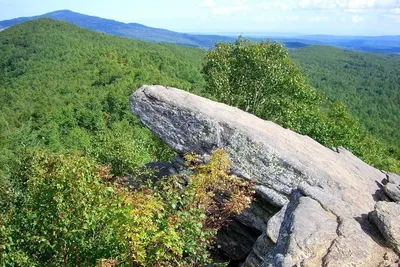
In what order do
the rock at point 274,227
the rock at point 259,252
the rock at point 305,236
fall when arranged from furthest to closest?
the rock at point 259,252, the rock at point 274,227, the rock at point 305,236

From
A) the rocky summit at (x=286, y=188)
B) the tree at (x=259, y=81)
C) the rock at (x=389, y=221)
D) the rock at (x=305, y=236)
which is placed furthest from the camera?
the tree at (x=259, y=81)

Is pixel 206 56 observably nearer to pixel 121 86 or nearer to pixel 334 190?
pixel 334 190

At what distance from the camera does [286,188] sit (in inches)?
592

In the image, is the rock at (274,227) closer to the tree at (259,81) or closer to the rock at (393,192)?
the rock at (393,192)

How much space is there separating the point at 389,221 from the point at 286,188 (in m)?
6.14

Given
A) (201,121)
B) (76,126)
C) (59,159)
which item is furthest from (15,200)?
(76,126)

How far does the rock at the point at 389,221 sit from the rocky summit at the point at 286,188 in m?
0.02

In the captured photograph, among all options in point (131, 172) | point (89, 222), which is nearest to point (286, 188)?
point (89, 222)

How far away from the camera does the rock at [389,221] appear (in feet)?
28.6

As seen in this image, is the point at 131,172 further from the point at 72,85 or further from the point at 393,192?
the point at 72,85

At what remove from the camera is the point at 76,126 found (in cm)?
9631

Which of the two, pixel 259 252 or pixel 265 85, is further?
pixel 265 85

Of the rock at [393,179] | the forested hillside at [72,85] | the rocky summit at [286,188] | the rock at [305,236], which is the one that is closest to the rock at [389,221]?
the rocky summit at [286,188]

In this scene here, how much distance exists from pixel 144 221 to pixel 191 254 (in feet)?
6.17
